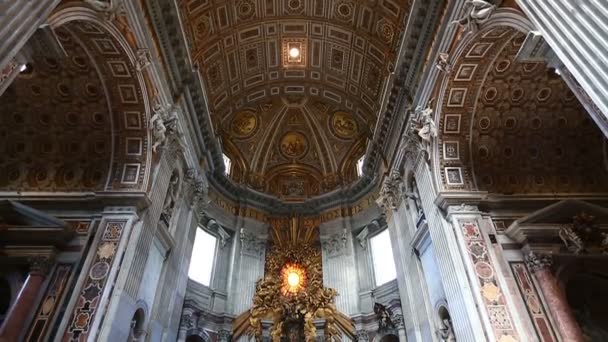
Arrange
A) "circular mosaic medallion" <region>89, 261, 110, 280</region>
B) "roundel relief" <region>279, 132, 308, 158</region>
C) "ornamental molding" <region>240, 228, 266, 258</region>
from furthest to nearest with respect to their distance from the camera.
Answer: "roundel relief" <region>279, 132, 308, 158</region> → "ornamental molding" <region>240, 228, 266, 258</region> → "circular mosaic medallion" <region>89, 261, 110, 280</region>

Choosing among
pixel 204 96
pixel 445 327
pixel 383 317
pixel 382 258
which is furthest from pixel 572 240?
pixel 204 96

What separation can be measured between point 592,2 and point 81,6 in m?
7.58

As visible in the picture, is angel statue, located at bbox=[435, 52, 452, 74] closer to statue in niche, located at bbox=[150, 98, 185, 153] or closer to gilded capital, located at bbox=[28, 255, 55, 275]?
statue in niche, located at bbox=[150, 98, 185, 153]

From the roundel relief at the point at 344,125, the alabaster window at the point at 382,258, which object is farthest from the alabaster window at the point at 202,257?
the roundel relief at the point at 344,125

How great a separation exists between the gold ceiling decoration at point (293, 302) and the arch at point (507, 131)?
683 centimetres

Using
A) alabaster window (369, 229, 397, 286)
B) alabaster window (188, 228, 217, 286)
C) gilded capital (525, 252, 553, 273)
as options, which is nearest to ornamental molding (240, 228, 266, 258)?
alabaster window (188, 228, 217, 286)

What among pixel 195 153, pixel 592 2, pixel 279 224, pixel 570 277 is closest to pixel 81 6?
pixel 195 153

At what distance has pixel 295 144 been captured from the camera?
1984cm

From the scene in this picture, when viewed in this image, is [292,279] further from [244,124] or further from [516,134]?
[516,134]

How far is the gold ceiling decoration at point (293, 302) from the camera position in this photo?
12492 mm

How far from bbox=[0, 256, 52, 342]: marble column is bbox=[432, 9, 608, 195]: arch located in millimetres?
9111

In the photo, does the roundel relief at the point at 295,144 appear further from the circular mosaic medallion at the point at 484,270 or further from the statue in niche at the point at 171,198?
the circular mosaic medallion at the point at 484,270

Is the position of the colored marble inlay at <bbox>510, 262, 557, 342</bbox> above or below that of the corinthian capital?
below

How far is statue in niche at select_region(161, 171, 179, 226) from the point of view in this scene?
33.5ft
